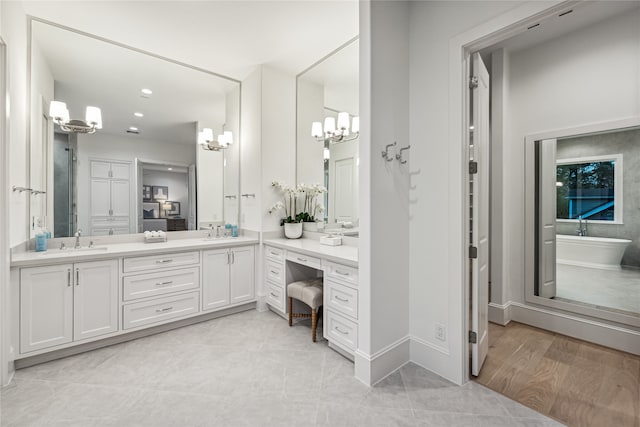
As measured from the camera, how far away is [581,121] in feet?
8.62

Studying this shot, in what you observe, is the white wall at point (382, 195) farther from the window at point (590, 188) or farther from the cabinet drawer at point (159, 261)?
the window at point (590, 188)

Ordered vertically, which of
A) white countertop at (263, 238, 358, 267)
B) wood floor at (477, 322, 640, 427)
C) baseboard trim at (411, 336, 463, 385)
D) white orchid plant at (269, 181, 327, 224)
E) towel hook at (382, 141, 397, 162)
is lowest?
wood floor at (477, 322, 640, 427)

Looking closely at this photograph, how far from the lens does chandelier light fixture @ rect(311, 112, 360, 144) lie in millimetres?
2930

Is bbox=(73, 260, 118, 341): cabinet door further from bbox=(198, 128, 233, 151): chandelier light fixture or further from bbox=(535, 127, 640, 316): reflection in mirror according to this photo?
bbox=(535, 127, 640, 316): reflection in mirror

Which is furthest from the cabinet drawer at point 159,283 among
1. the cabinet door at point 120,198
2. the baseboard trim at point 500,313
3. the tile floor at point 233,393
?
the baseboard trim at point 500,313

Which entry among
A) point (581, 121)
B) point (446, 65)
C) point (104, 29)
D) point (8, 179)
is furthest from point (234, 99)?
point (581, 121)

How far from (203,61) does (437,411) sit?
152 inches

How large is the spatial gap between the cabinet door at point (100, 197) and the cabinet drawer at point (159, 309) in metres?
1.03

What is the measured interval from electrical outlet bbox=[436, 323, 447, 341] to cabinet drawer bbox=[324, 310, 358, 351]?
593 millimetres

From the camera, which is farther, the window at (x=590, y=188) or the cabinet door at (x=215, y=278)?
the cabinet door at (x=215, y=278)

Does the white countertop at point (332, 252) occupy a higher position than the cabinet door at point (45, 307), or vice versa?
the white countertop at point (332, 252)

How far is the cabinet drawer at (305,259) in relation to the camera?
2492mm

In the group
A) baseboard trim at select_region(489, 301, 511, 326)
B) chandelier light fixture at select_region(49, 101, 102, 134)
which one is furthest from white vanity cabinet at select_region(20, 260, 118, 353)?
baseboard trim at select_region(489, 301, 511, 326)

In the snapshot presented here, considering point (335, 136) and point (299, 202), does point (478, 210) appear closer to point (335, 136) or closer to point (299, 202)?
point (335, 136)
